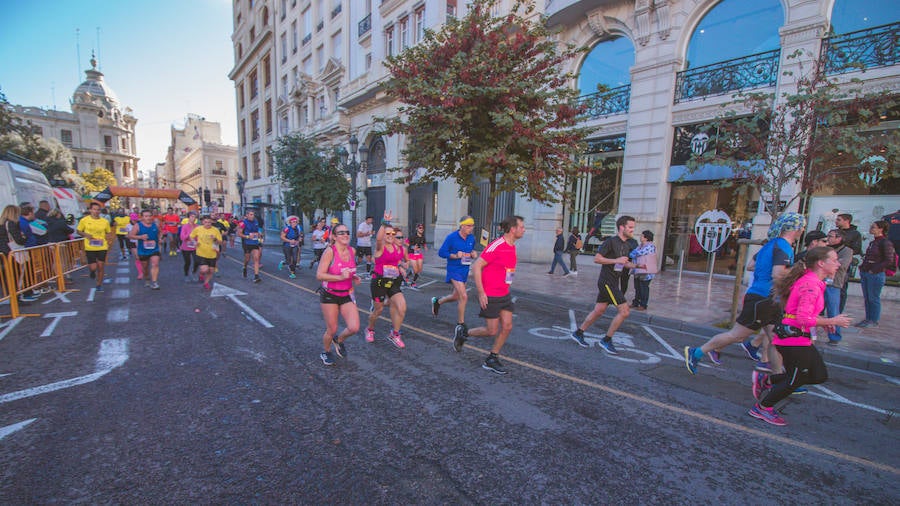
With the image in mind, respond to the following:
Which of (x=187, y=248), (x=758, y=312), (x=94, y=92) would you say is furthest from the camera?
(x=94, y=92)

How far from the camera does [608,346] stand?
5555 millimetres

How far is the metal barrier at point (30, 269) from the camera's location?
22.2ft

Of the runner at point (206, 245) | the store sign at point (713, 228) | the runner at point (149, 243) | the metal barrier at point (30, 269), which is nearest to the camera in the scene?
the metal barrier at point (30, 269)

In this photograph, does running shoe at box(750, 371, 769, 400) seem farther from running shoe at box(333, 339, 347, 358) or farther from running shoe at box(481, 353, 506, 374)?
running shoe at box(333, 339, 347, 358)

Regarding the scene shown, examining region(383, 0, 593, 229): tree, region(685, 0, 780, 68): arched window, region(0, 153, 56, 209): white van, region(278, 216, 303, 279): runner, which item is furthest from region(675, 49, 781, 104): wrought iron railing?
region(0, 153, 56, 209): white van

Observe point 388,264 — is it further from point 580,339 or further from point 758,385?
point 758,385

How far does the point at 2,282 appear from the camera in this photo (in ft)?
22.9

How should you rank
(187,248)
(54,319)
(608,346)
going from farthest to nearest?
(187,248), (54,319), (608,346)

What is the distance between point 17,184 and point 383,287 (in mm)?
13152

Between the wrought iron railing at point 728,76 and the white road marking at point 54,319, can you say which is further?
the wrought iron railing at point 728,76

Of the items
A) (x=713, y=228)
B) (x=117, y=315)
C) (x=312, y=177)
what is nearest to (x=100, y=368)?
(x=117, y=315)

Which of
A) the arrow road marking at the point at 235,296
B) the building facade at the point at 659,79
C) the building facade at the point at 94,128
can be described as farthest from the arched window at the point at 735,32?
the building facade at the point at 94,128

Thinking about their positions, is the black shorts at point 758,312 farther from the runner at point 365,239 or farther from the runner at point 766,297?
the runner at point 365,239

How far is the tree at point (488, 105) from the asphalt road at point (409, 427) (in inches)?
213
